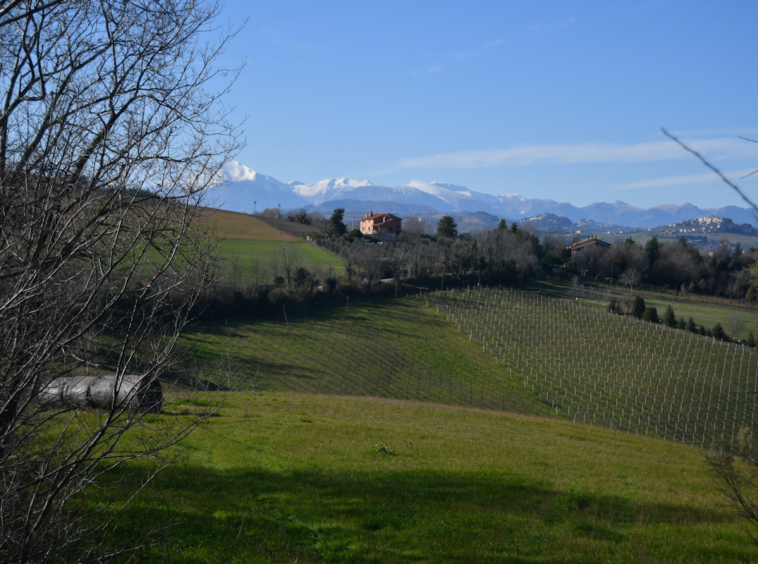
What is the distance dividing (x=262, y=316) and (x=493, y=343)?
74.0ft

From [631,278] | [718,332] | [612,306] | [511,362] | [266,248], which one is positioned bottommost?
[511,362]

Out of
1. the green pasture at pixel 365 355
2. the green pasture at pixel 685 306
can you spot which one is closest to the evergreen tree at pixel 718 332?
the green pasture at pixel 685 306

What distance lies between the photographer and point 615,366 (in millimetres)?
44500

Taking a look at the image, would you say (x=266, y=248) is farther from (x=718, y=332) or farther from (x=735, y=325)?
(x=735, y=325)

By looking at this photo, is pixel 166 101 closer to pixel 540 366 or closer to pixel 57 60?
pixel 57 60

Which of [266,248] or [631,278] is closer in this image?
[266,248]

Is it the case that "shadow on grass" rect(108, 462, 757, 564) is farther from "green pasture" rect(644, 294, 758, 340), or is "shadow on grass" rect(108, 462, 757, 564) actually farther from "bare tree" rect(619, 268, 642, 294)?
"bare tree" rect(619, 268, 642, 294)

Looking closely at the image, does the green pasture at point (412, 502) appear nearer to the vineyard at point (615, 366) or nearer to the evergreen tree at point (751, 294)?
the vineyard at point (615, 366)

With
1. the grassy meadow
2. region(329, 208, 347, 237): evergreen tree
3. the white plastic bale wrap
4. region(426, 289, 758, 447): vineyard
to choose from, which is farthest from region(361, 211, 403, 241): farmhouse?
the white plastic bale wrap

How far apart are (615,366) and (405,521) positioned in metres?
42.9

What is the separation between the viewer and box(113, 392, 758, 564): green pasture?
6.50m

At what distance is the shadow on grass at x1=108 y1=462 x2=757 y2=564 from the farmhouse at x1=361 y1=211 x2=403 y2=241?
85.4 meters

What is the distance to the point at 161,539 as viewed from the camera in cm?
589

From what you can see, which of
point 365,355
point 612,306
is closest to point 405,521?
point 365,355
